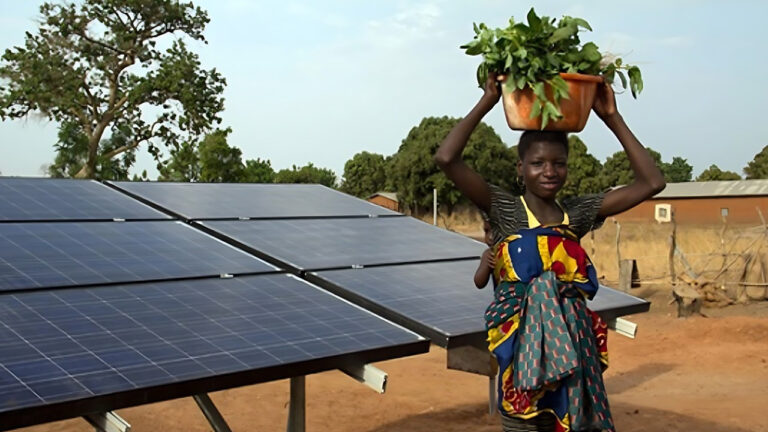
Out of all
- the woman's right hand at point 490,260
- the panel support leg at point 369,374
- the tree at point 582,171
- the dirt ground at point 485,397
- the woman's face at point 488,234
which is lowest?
the dirt ground at point 485,397

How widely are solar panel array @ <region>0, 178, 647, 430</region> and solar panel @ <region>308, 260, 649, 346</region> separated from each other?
0.02m

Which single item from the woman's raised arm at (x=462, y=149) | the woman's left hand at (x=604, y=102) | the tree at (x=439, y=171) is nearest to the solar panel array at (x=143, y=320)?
the woman's raised arm at (x=462, y=149)

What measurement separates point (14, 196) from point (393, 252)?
3.80m

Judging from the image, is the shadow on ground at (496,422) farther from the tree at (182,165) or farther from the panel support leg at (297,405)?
the tree at (182,165)

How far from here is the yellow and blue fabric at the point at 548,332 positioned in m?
3.31

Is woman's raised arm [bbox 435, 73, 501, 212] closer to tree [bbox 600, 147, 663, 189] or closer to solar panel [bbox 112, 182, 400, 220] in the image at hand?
solar panel [bbox 112, 182, 400, 220]

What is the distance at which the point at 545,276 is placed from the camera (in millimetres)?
3389

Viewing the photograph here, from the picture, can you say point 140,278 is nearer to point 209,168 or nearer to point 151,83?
point 151,83

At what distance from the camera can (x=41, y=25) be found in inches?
1196

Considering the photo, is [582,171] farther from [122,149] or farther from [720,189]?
[122,149]

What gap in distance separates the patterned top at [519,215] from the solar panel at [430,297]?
1.51m

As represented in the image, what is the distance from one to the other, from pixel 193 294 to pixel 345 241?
7.89 feet

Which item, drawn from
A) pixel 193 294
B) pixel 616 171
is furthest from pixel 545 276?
pixel 616 171

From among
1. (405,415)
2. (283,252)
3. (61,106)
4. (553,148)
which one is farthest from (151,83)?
(553,148)
